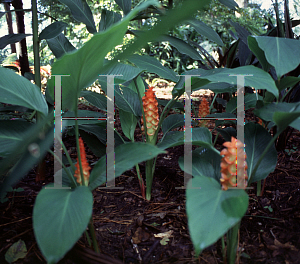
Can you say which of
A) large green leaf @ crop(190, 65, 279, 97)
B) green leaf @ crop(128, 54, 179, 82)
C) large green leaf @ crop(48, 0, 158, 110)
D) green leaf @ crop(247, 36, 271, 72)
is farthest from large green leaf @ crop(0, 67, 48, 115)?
green leaf @ crop(247, 36, 271, 72)

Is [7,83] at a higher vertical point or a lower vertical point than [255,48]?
lower

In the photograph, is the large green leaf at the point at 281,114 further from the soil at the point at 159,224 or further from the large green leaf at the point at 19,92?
the large green leaf at the point at 19,92

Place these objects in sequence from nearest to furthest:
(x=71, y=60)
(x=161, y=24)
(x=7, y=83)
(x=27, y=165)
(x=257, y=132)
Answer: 1. (x=161, y=24)
2. (x=27, y=165)
3. (x=71, y=60)
4. (x=7, y=83)
5. (x=257, y=132)

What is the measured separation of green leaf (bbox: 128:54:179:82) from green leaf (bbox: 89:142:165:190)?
1.13 ft

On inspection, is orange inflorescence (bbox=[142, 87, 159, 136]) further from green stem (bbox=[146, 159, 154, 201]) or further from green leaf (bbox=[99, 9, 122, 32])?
green leaf (bbox=[99, 9, 122, 32])

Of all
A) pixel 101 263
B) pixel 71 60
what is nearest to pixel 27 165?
pixel 71 60

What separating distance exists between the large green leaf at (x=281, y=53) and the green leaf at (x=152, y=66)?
0.31m

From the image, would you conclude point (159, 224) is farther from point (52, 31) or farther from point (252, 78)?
point (52, 31)

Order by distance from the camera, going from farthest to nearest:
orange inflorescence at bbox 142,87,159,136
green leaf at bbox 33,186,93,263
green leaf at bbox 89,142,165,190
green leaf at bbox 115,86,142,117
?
green leaf at bbox 115,86,142,117, orange inflorescence at bbox 142,87,159,136, green leaf at bbox 89,142,165,190, green leaf at bbox 33,186,93,263

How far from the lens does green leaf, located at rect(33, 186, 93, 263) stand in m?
0.45

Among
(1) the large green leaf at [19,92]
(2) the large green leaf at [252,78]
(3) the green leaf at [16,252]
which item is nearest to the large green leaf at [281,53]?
(2) the large green leaf at [252,78]

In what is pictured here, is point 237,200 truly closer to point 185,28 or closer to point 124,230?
point 124,230

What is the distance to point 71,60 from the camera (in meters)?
0.50

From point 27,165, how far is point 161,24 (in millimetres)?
271
